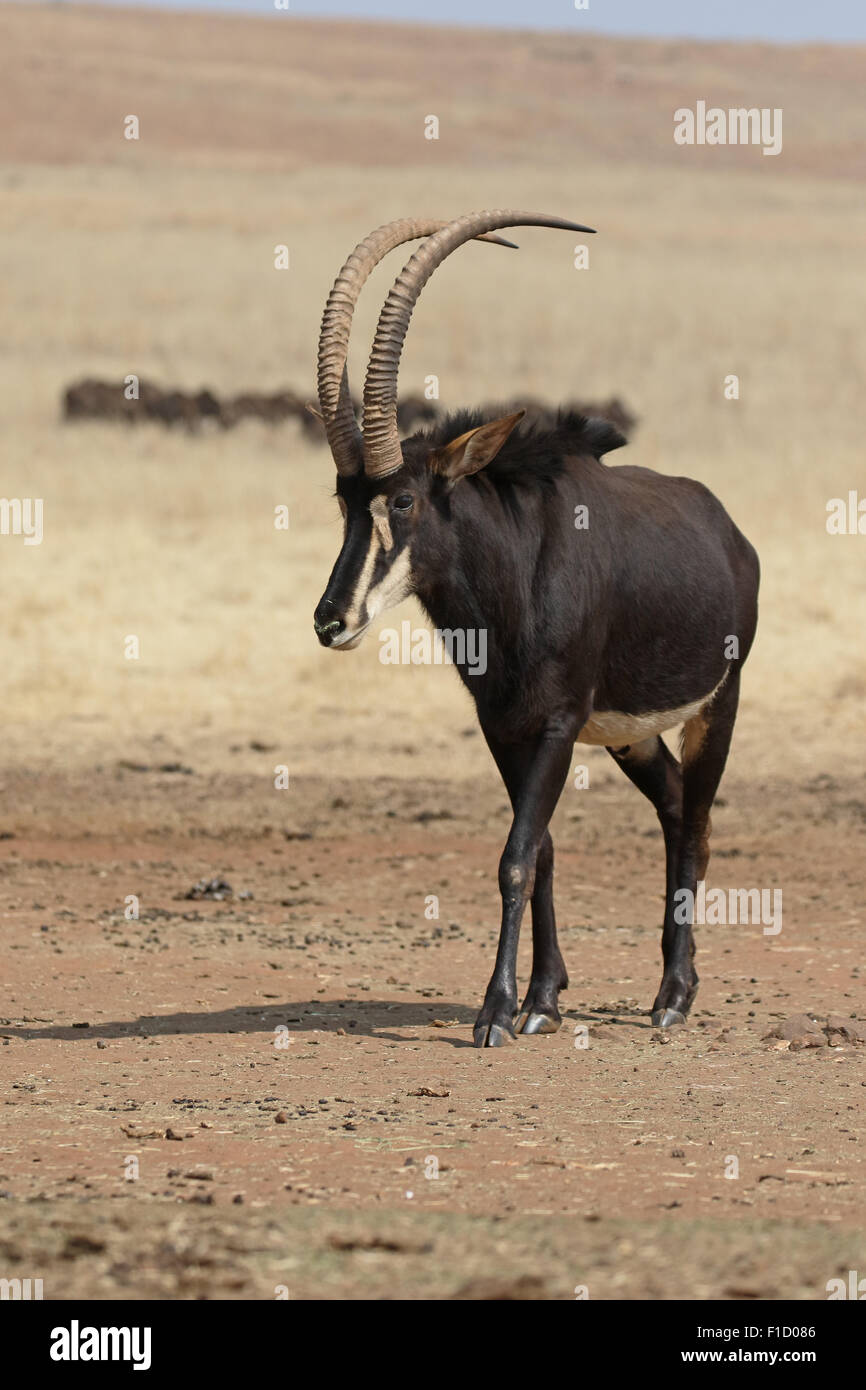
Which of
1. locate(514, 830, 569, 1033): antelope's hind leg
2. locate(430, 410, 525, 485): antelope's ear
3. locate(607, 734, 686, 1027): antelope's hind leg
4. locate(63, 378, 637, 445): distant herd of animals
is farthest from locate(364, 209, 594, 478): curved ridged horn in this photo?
locate(63, 378, 637, 445): distant herd of animals

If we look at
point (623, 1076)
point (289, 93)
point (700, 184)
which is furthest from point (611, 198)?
point (623, 1076)

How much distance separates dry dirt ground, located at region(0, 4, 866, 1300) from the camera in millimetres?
5258

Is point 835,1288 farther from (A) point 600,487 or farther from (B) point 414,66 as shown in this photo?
(B) point 414,66

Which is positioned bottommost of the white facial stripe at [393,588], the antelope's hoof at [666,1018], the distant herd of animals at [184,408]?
the antelope's hoof at [666,1018]

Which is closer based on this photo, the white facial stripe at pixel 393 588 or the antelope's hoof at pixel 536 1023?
the white facial stripe at pixel 393 588

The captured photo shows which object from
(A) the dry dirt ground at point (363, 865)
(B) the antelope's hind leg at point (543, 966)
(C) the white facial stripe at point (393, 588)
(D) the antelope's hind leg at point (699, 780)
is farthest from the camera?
(D) the antelope's hind leg at point (699, 780)

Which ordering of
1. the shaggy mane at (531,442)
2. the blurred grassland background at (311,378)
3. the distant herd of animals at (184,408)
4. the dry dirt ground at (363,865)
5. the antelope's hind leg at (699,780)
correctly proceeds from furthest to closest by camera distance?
the distant herd of animals at (184,408) → the blurred grassland background at (311,378) → the antelope's hind leg at (699,780) → the shaggy mane at (531,442) → the dry dirt ground at (363,865)

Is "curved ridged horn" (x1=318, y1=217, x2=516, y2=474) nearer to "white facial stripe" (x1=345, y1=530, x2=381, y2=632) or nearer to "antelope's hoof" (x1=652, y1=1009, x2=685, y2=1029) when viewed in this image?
"white facial stripe" (x1=345, y1=530, x2=381, y2=632)

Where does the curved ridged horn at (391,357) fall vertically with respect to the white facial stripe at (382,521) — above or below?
above

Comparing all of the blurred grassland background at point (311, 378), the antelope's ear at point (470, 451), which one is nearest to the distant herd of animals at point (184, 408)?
the blurred grassland background at point (311, 378)

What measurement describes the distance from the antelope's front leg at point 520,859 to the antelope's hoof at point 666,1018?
2.68 ft

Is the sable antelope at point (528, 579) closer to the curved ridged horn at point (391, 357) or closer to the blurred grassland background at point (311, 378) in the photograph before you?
the curved ridged horn at point (391, 357)

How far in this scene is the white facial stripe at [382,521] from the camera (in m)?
7.61
